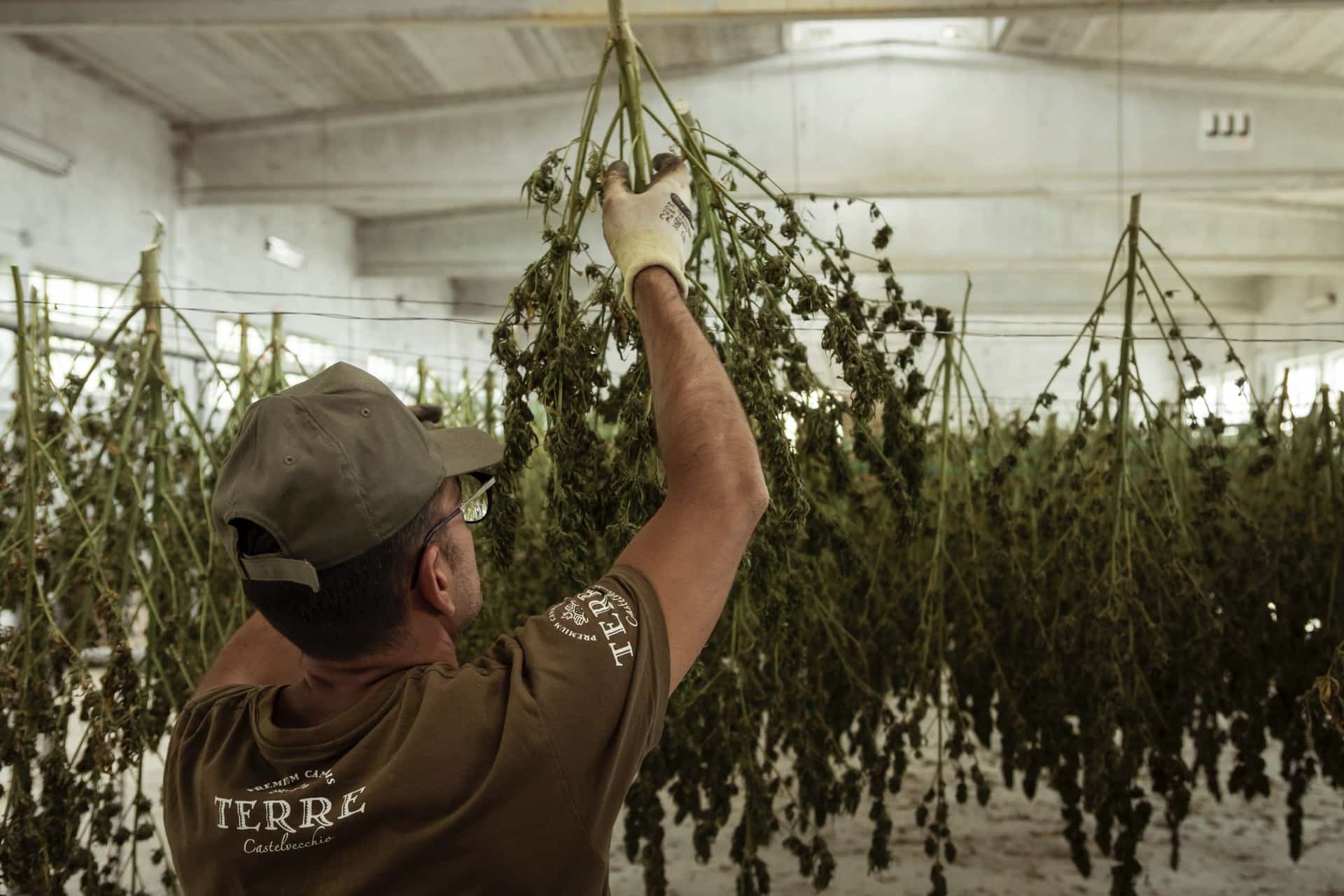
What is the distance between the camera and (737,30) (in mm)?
7332

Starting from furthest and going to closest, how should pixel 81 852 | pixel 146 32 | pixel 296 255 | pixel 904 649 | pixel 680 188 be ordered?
1. pixel 296 255
2. pixel 146 32
3. pixel 904 649
4. pixel 81 852
5. pixel 680 188

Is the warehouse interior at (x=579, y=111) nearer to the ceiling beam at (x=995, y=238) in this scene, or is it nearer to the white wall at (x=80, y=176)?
the white wall at (x=80, y=176)

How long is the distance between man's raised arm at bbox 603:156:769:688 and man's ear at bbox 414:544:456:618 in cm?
22

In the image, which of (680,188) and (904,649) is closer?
(680,188)

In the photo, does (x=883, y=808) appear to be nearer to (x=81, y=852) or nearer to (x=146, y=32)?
(x=81, y=852)

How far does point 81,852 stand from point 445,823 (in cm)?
190

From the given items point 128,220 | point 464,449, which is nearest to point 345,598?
point 464,449

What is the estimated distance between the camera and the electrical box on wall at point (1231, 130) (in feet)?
24.1

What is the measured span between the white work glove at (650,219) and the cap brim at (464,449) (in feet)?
0.97

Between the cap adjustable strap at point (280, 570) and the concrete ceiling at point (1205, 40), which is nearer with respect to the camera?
the cap adjustable strap at point (280, 570)

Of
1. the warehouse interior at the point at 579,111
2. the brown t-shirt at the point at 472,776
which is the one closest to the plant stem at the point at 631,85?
the brown t-shirt at the point at 472,776

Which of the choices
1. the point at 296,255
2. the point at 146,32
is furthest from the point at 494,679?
the point at 296,255

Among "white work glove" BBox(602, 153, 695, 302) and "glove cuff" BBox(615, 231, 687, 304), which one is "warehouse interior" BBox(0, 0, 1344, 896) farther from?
"glove cuff" BBox(615, 231, 687, 304)

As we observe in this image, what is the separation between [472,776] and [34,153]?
703 centimetres
